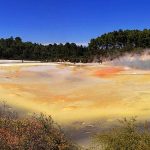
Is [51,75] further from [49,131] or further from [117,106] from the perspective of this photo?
[49,131]

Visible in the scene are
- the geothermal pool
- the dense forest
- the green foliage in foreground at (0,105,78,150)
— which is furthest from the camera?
the dense forest

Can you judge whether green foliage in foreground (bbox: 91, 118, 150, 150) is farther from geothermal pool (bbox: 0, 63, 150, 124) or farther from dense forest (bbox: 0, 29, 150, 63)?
dense forest (bbox: 0, 29, 150, 63)

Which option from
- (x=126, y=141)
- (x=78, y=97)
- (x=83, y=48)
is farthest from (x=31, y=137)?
(x=83, y=48)

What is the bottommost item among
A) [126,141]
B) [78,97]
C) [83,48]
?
[78,97]

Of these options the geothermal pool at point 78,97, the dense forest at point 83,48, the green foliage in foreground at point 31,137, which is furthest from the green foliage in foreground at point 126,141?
the dense forest at point 83,48

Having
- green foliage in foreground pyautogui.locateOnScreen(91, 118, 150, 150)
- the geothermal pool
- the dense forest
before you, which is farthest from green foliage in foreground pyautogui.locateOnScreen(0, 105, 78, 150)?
the dense forest

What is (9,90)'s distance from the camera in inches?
838

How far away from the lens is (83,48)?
→ 220 ft

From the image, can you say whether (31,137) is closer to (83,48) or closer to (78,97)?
(78,97)

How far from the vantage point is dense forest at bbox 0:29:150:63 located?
57.5 metres

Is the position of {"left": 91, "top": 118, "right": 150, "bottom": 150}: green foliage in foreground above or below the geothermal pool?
above

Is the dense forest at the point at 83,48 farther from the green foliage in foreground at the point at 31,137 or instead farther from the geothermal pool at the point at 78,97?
the green foliage in foreground at the point at 31,137

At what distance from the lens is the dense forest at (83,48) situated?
189ft

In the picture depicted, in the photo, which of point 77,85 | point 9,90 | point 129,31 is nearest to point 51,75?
point 77,85
